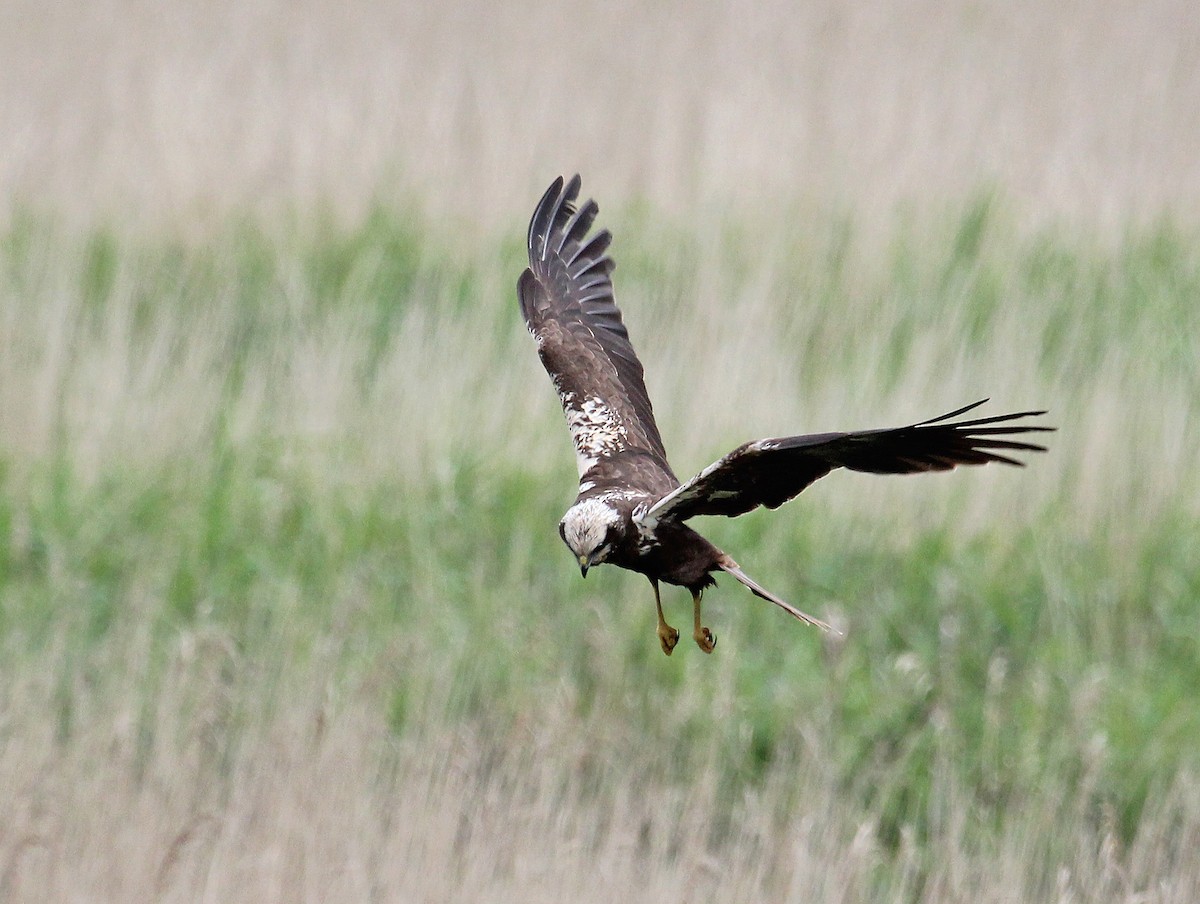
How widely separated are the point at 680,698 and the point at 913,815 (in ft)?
2.54

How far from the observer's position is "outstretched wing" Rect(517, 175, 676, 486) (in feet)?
13.5

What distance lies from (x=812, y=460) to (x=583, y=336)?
145 cm

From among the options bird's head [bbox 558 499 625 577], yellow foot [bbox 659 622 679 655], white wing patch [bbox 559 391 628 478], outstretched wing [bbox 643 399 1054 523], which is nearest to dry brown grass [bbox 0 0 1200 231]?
white wing patch [bbox 559 391 628 478]

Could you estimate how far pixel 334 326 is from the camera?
6883mm

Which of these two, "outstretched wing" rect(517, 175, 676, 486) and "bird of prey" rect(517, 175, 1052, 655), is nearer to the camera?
"bird of prey" rect(517, 175, 1052, 655)

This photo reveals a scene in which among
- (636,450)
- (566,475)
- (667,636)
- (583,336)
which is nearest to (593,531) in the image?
(667,636)

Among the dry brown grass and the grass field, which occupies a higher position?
the dry brown grass

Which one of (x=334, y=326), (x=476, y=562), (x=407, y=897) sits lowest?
(x=407, y=897)

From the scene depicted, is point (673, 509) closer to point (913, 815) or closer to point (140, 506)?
point (913, 815)

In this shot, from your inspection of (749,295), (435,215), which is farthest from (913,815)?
(435,215)

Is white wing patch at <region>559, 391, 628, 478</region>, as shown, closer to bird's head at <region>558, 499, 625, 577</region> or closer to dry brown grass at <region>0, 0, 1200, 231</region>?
bird's head at <region>558, 499, 625, 577</region>

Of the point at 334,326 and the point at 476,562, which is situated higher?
the point at 334,326

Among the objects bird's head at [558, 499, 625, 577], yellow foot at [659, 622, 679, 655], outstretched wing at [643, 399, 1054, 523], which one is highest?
outstretched wing at [643, 399, 1054, 523]

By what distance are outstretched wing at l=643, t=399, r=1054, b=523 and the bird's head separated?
Result: 0.41 feet
